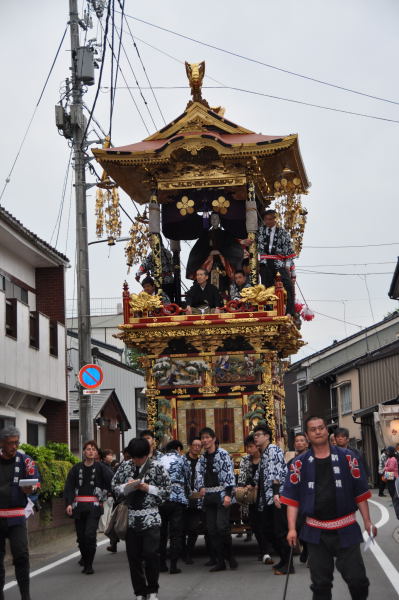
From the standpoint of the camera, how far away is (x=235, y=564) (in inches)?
500

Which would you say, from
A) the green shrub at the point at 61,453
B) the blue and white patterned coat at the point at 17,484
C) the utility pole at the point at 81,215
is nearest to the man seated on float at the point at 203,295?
the utility pole at the point at 81,215

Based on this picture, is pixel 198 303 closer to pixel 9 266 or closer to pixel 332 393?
pixel 9 266

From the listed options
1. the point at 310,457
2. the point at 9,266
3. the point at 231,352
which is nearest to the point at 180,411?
the point at 231,352

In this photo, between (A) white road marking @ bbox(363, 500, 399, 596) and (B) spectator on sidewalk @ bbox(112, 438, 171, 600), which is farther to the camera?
(A) white road marking @ bbox(363, 500, 399, 596)

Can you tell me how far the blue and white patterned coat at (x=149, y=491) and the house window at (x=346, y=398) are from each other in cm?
4175

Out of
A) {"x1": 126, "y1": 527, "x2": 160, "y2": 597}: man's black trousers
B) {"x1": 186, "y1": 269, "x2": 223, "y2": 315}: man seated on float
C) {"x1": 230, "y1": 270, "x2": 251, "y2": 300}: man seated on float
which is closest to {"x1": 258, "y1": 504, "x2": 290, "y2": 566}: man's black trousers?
{"x1": 126, "y1": 527, "x2": 160, "y2": 597}: man's black trousers

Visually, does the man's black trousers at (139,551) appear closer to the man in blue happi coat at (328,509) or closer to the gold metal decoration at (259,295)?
the man in blue happi coat at (328,509)

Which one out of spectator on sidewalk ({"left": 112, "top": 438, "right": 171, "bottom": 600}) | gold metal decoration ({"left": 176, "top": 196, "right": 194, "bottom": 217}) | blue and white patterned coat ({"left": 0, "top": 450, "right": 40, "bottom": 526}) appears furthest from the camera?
gold metal decoration ({"left": 176, "top": 196, "right": 194, "bottom": 217})

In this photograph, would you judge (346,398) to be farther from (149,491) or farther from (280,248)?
(149,491)

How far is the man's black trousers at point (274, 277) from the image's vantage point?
53.9 feet

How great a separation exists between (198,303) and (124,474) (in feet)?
21.9

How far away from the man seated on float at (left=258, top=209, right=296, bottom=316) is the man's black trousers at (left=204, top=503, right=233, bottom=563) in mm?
4846

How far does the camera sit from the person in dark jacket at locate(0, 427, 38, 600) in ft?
32.3

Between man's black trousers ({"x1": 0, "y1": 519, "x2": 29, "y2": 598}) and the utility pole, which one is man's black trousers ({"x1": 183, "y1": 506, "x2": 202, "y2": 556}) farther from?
the utility pole
